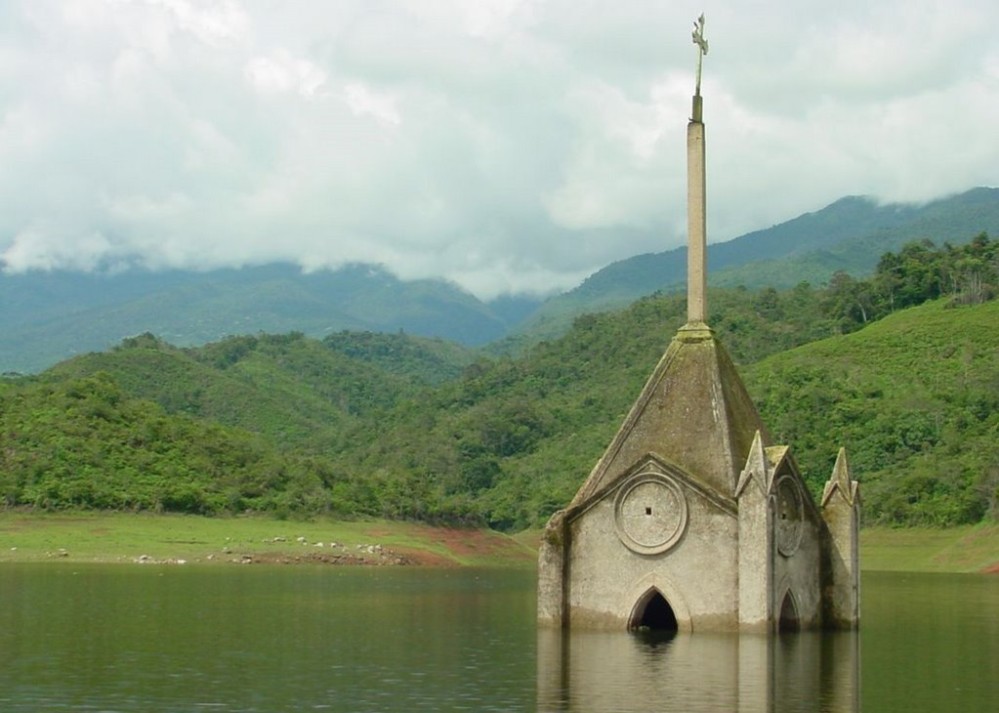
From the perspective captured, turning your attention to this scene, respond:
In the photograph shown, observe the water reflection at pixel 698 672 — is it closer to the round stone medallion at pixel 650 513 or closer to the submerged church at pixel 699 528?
the submerged church at pixel 699 528

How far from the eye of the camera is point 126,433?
4587 inches

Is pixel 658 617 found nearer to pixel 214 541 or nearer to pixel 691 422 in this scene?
pixel 691 422

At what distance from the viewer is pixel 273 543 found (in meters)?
101

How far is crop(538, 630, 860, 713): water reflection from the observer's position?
28750mm

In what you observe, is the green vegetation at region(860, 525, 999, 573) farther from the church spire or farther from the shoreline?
the church spire

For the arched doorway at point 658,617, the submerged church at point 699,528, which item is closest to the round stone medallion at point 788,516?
the submerged church at point 699,528

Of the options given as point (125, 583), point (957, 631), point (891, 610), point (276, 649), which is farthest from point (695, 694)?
point (125, 583)

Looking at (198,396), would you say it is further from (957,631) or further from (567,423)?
(957,631)

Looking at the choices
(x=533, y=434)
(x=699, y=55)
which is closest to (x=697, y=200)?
(x=699, y=55)

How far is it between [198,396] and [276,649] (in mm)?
153534

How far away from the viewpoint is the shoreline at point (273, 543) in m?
94.1

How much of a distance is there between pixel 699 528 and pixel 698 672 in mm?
6937

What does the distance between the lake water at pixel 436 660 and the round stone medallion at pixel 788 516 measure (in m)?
2.35

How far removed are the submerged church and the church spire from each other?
0.77m
